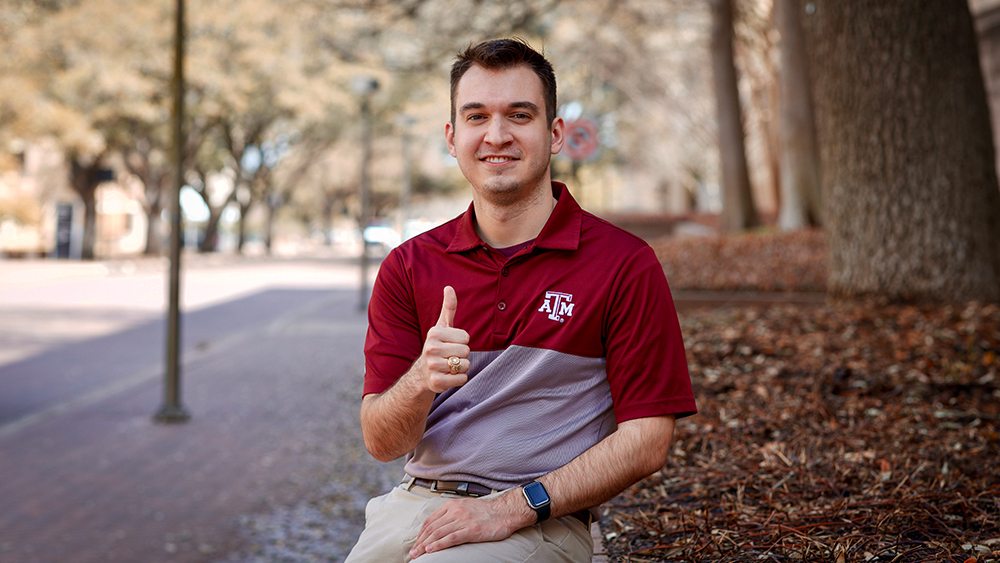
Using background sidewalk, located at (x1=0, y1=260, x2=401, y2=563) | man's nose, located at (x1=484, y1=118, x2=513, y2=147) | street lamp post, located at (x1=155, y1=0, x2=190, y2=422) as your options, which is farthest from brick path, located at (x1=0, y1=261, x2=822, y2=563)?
man's nose, located at (x1=484, y1=118, x2=513, y2=147)

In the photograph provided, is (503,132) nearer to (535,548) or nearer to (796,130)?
(535,548)

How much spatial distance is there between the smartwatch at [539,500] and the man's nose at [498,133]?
0.87 meters

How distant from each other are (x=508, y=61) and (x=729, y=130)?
582 inches

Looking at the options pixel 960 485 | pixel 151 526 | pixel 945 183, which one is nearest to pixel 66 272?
pixel 151 526

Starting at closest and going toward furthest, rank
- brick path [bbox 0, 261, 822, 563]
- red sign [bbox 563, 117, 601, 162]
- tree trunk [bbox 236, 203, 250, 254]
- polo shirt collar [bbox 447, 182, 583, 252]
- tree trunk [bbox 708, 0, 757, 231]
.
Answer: polo shirt collar [bbox 447, 182, 583, 252] → brick path [bbox 0, 261, 822, 563] → red sign [bbox 563, 117, 601, 162] → tree trunk [bbox 708, 0, 757, 231] → tree trunk [bbox 236, 203, 250, 254]

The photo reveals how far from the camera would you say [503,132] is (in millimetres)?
2404

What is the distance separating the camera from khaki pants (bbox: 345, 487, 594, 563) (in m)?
2.18

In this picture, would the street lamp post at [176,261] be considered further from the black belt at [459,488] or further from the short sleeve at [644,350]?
the short sleeve at [644,350]

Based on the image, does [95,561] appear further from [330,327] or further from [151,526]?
[330,327]

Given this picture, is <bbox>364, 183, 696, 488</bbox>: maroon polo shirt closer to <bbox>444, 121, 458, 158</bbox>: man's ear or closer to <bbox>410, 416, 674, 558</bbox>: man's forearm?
<bbox>410, 416, 674, 558</bbox>: man's forearm

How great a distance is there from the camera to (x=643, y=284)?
2273 millimetres

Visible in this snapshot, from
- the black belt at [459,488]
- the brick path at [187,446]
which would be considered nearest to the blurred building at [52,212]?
the brick path at [187,446]

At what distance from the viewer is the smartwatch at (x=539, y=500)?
221cm

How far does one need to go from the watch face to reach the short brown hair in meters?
0.95
